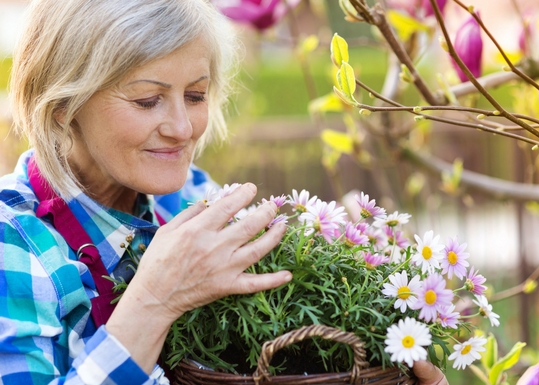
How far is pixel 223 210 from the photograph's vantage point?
1015mm

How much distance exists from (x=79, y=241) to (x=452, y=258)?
0.67 m

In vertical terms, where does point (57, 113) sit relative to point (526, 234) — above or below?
above

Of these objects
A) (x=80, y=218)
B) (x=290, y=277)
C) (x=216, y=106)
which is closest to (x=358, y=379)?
(x=290, y=277)

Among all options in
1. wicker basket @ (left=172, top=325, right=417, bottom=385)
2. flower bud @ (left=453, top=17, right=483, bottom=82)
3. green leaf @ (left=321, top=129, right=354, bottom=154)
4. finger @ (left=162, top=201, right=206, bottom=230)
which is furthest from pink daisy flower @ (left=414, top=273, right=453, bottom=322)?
green leaf @ (left=321, top=129, right=354, bottom=154)

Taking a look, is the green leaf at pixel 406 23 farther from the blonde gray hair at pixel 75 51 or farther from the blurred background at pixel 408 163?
the blonde gray hair at pixel 75 51

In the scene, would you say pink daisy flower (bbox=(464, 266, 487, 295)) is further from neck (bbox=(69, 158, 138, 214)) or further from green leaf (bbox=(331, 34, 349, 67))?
neck (bbox=(69, 158, 138, 214))

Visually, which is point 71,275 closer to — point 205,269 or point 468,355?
point 205,269

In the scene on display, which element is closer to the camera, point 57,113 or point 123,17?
point 123,17

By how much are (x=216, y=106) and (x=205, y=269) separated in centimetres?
69

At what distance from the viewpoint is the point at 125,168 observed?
1.20 meters

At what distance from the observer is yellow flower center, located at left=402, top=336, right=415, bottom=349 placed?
35.0 inches

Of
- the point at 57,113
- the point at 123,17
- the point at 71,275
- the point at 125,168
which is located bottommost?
the point at 71,275

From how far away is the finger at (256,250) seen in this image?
974mm

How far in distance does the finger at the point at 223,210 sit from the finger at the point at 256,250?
0.06m
